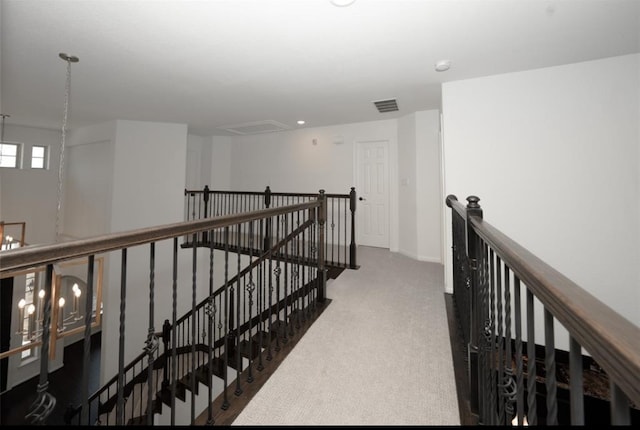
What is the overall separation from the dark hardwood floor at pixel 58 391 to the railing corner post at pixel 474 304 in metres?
6.33

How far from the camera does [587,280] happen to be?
2691 mm

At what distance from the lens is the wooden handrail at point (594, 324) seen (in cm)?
37

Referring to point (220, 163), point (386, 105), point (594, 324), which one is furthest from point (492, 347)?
point (220, 163)

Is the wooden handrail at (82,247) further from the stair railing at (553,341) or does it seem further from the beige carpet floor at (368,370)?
the stair railing at (553,341)

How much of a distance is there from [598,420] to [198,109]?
5830 millimetres

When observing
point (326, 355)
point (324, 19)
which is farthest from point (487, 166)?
point (326, 355)

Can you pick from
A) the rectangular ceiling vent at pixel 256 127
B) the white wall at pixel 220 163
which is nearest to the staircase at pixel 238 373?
the rectangular ceiling vent at pixel 256 127

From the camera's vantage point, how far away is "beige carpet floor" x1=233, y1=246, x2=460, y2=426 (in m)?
1.54

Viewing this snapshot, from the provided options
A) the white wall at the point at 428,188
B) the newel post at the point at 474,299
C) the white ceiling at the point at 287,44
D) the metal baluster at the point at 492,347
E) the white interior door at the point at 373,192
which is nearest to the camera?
the metal baluster at the point at 492,347

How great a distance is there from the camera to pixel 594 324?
1.43ft

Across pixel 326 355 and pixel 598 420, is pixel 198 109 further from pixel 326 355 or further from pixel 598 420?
pixel 598 420

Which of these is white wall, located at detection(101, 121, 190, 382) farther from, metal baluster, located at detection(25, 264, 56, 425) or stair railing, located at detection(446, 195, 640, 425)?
stair railing, located at detection(446, 195, 640, 425)

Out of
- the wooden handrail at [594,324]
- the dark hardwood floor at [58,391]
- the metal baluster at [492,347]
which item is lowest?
the dark hardwood floor at [58,391]

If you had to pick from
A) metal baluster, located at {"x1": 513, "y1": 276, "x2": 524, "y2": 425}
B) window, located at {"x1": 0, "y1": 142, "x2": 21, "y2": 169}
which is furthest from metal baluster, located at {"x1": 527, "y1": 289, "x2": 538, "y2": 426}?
window, located at {"x1": 0, "y1": 142, "x2": 21, "y2": 169}
